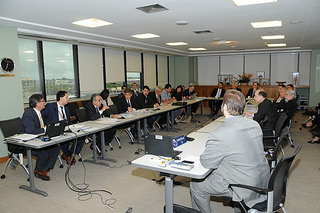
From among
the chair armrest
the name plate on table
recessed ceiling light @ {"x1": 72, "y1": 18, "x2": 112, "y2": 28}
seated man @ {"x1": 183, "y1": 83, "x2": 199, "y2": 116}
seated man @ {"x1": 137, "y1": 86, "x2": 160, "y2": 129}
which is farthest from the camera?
seated man @ {"x1": 183, "y1": 83, "x2": 199, "y2": 116}

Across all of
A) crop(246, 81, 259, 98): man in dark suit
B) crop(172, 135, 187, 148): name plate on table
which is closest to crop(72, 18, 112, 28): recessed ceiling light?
crop(172, 135, 187, 148): name plate on table

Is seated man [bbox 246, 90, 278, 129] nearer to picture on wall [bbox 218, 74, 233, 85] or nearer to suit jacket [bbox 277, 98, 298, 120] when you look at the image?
suit jacket [bbox 277, 98, 298, 120]

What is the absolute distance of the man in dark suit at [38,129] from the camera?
4012 mm

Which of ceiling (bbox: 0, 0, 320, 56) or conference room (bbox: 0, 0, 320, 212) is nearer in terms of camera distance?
conference room (bbox: 0, 0, 320, 212)

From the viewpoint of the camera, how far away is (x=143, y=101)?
760cm

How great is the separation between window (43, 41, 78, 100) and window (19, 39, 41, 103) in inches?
11.8

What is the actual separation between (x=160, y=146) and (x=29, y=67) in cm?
551

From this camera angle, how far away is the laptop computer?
2.70 metres

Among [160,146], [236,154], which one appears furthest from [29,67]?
[236,154]

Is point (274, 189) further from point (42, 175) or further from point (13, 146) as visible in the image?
point (13, 146)

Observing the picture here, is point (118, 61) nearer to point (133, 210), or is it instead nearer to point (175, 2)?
point (175, 2)

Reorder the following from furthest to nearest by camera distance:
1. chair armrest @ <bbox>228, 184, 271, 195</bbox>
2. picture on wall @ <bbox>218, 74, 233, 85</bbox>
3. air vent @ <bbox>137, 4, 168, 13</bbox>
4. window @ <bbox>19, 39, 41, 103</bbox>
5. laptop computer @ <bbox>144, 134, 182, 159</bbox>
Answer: picture on wall @ <bbox>218, 74, 233, 85</bbox>, window @ <bbox>19, 39, 41, 103</bbox>, air vent @ <bbox>137, 4, 168, 13</bbox>, laptop computer @ <bbox>144, 134, 182, 159</bbox>, chair armrest @ <bbox>228, 184, 271, 195</bbox>

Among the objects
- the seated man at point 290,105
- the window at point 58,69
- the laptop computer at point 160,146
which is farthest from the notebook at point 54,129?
the seated man at point 290,105

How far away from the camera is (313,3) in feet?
12.4
